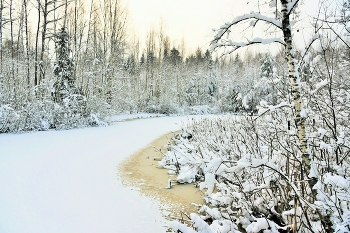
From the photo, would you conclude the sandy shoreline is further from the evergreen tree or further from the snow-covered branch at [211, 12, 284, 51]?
the evergreen tree

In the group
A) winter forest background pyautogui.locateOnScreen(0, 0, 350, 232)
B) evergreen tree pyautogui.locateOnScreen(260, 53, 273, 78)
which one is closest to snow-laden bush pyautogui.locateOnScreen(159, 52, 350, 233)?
winter forest background pyautogui.locateOnScreen(0, 0, 350, 232)

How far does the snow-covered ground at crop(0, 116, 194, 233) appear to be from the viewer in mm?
3475

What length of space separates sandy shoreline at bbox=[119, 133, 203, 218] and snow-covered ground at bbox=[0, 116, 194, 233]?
31 cm

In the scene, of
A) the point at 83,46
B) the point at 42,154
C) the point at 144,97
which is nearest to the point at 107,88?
the point at 83,46

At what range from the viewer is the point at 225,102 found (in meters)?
34.6

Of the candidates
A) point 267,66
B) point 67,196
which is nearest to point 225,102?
point 267,66

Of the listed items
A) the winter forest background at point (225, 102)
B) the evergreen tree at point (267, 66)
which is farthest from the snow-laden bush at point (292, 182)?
the evergreen tree at point (267, 66)

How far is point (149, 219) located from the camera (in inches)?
150

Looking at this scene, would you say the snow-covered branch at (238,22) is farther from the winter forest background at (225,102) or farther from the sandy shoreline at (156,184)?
the sandy shoreline at (156,184)

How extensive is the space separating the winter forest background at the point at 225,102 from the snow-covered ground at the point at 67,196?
96 centimetres

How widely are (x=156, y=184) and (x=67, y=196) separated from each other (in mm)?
2113

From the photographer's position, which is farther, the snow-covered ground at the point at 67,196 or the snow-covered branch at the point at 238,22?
the snow-covered ground at the point at 67,196

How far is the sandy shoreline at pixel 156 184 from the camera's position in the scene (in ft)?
15.4

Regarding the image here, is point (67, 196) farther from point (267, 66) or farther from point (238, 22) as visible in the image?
point (267, 66)
